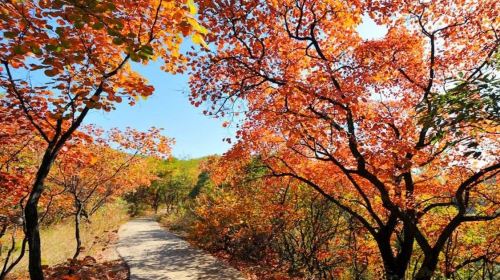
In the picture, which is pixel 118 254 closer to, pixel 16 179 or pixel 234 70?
pixel 16 179

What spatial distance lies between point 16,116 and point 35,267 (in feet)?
9.93

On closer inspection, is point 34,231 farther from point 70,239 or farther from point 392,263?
point 70,239

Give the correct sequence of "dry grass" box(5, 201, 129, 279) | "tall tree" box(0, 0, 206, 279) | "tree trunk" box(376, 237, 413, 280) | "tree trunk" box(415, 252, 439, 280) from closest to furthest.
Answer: "tall tree" box(0, 0, 206, 279) → "tree trunk" box(415, 252, 439, 280) → "tree trunk" box(376, 237, 413, 280) → "dry grass" box(5, 201, 129, 279)

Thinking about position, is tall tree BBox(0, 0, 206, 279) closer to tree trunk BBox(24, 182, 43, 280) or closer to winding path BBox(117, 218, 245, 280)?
tree trunk BBox(24, 182, 43, 280)

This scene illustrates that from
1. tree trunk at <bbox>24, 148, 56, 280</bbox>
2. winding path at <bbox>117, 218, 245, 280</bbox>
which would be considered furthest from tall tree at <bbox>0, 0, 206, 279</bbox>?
winding path at <bbox>117, 218, 245, 280</bbox>

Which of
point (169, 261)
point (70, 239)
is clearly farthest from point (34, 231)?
point (70, 239)

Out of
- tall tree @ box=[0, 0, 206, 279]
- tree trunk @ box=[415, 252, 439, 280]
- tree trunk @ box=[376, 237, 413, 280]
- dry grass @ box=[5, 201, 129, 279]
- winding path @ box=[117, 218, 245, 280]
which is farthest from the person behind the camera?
dry grass @ box=[5, 201, 129, 279]

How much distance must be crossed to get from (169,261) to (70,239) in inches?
336

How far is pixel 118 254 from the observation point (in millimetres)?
13344

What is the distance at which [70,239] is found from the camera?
17.7 meters

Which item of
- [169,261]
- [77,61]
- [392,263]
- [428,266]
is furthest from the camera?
[169,261]

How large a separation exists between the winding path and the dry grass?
47.7 inches

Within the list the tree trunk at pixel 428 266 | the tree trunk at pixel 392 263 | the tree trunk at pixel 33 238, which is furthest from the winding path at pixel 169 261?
the tree trunk at pixel 33 238

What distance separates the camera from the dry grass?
544 inches
